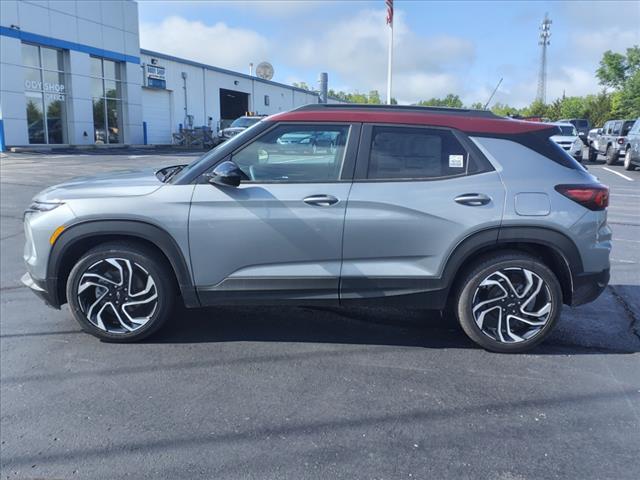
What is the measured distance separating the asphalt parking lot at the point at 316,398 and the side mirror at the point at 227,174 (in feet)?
4.17

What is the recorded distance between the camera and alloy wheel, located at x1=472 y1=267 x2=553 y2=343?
397 centimetres

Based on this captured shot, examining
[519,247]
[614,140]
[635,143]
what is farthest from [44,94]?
[519,247]

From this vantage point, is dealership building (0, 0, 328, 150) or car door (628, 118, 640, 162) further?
dealership building (0, 0, 328, 150)

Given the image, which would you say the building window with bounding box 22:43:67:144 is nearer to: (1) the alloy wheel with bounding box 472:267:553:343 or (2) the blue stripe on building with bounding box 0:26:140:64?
(2) the blue stripe on building with bounding box 0:26:140:64

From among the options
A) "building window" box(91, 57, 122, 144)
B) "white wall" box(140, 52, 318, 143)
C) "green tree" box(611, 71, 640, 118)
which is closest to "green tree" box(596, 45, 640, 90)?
"green tree" box(611, 71, 640, 118)

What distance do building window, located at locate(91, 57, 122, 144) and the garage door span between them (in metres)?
2.72

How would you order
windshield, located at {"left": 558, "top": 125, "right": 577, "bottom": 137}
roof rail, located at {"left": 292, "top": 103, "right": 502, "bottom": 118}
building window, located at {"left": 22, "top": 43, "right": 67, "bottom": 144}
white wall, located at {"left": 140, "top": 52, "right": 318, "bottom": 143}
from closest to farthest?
roof rail, located at {"left": 292, "top": 103, "right": 502, "bottom": 118}
windshield, located at {"left": 558, "top": 125, "right": 577, "bottom": 137}
building window, located at {"left": 22, "top": 43, "right": 67, "bottom": 144}
white wall, located at {"left": 140, "top": 52, "right": 318, "bottom": 143}

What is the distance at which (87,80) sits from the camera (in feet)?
95.1

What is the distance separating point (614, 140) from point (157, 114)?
27.0m

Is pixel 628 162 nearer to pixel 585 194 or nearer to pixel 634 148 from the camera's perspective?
pixel 634 148

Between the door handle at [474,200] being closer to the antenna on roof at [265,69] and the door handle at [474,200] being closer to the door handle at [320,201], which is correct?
the door handle at [320,201]

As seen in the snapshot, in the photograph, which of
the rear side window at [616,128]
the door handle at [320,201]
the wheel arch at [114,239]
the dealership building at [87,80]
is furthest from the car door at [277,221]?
the dealership building at [87,80]

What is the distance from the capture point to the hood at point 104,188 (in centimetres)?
396

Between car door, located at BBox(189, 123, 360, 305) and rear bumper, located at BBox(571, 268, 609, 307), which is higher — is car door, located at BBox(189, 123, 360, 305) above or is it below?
above
